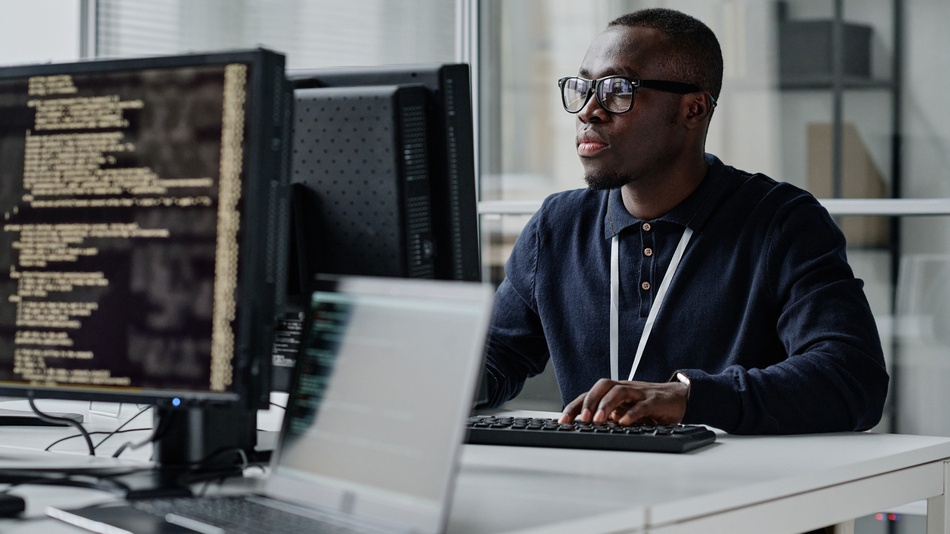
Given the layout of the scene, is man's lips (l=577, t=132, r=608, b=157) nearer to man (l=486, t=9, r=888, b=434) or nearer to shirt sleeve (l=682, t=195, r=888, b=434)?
man (l=486, t=9, r=888, b=434)

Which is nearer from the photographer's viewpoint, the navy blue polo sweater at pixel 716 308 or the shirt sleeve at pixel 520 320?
the navy blue polo sweater at pixel 716 308

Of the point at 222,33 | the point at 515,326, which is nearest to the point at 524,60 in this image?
the point at 222,33

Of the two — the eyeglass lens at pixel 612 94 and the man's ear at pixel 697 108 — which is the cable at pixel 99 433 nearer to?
the eyeglass lens at pixel 612 94

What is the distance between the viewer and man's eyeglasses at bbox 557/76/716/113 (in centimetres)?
204

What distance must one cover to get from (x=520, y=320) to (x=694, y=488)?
1.09 metres

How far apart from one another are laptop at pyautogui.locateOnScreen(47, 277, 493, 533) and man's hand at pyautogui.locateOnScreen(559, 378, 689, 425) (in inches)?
20.4

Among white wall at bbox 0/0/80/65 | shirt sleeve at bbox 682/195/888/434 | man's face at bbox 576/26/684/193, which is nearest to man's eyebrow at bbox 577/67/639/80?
man's face at bbox 576/26/684/193

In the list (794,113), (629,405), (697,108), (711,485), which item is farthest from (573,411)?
(794,113)

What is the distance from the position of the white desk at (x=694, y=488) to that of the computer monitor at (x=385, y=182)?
0.25 metres

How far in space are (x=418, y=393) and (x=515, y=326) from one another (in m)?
1.27

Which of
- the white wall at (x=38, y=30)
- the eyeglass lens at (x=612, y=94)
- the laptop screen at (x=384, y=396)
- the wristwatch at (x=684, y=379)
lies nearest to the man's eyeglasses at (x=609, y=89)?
the eyeglass lens at (x=612, y=94)

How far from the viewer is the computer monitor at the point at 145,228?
1042mm

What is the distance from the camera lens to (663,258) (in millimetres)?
2006

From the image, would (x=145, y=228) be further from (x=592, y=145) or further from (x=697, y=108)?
(x=697, y=108)
